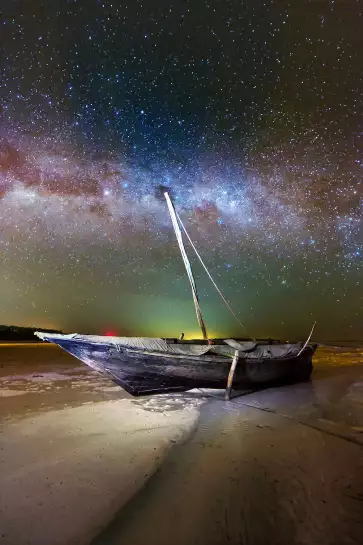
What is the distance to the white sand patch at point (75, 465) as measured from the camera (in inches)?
162

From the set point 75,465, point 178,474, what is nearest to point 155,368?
point 75,465

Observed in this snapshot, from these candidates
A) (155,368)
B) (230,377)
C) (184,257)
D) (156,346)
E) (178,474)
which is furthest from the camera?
(184,257)

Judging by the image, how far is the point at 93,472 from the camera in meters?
5.55

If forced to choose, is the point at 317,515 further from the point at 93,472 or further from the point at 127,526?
the point at 93,472

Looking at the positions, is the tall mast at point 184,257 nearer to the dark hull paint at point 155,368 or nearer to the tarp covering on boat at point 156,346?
the tarp covering on boat at point 156,346

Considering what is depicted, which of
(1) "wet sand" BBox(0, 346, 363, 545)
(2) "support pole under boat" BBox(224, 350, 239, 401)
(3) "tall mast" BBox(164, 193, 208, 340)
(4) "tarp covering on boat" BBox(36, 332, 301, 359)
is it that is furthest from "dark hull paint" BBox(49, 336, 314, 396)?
(3) "tall mast" BBox(164, 193, 208, 340)

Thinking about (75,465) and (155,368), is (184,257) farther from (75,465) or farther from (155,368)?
(75,465)

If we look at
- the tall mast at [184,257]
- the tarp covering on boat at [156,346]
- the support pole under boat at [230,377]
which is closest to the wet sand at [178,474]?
the support pole under boat at [230,377]

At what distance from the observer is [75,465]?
19.1ft

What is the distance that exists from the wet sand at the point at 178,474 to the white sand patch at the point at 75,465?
0.02 meters

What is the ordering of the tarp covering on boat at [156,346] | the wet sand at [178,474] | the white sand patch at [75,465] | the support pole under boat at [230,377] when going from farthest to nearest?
the support pole under boat at [230,377]
the tarp covering on boat at [156,346]
the white sand patch at [75,465]
the wet sand at [178,474]

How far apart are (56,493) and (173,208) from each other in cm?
1442

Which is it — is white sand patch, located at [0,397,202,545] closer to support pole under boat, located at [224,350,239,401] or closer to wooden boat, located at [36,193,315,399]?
wooden boat, located at [36,193,315,399]

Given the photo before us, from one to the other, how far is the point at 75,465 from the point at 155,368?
20.1ft
